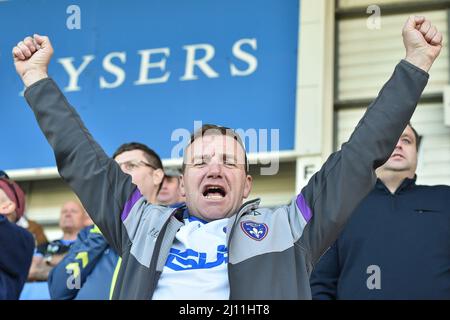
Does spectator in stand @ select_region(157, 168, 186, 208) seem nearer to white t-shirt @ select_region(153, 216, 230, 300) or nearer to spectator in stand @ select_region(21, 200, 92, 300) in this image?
spectator in stand @ select_region(21, 200, 92, 300)

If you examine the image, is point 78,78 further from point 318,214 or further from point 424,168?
point 318,214

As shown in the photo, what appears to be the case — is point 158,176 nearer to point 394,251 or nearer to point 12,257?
point 12,257

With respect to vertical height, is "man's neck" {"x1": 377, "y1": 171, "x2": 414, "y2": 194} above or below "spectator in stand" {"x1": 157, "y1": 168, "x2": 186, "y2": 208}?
above

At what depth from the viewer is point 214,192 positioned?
229cm

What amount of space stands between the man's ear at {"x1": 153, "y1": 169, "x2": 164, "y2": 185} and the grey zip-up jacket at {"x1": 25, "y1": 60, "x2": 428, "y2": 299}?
120cm

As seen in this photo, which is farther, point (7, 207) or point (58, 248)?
point (58, 248)

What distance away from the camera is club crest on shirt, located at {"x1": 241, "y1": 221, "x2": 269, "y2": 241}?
2062 mm

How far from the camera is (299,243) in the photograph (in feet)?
6.75

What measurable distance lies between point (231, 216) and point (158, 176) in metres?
1.22

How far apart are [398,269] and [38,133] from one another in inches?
132

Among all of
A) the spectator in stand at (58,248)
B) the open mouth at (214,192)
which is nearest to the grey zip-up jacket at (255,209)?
the open mouth at (214,192)

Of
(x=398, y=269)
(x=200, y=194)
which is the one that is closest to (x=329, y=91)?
(x=398, y=269)

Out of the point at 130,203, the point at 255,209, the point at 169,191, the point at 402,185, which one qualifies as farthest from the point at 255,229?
the point at 169,191

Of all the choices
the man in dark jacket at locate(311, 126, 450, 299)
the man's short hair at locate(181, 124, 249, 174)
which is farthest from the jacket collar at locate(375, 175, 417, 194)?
the man's short hair at locate(181, 124, 249, 174)
